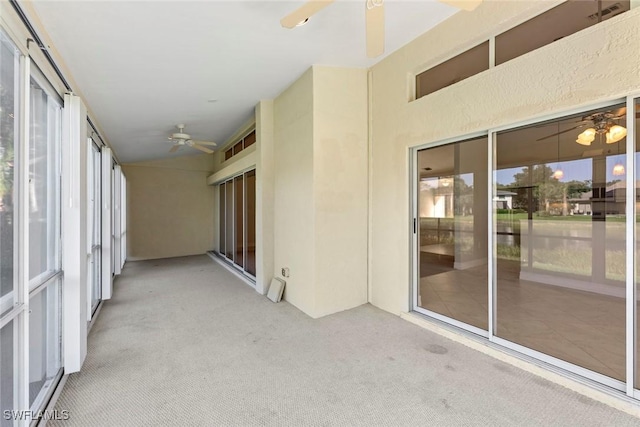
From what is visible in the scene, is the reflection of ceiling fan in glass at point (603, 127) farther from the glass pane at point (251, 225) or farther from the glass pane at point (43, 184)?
the glass pane at point (251, 225)

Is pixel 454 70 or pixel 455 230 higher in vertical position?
pixel 454 70

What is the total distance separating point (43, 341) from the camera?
2.19m

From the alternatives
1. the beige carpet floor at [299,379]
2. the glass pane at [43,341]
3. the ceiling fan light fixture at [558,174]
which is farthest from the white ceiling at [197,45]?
the ceiling fan light fixture at [558,174]

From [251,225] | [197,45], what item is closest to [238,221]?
[251,225]

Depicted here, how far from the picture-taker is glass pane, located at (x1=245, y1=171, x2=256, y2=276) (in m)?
5.62

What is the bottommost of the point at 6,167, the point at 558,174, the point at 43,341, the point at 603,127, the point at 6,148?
the point at 43,341

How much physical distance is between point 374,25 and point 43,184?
2.74 metres

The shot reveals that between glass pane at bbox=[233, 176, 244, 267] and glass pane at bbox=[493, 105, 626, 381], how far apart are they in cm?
494

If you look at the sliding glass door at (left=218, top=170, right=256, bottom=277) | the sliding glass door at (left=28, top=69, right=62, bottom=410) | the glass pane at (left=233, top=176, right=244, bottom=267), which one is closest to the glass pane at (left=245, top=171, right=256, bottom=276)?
the sliding glass door at (left=218, top=170, right=256, bottom=277)

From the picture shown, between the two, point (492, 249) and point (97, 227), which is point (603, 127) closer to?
point (492, 249)

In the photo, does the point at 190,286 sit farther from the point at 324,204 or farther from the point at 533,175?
the point at 533,175

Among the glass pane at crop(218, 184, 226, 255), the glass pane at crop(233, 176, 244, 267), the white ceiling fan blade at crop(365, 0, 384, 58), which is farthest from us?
the glass pane at crop(218, 184, 226, 255)

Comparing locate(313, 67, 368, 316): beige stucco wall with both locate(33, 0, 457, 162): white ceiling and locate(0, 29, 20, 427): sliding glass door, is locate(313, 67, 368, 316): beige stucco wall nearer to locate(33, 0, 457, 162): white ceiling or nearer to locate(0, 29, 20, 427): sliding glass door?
locate(33, 0, 457, 162): white ceiling

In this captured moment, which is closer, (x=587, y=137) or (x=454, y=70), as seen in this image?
(x=454, y=70)
